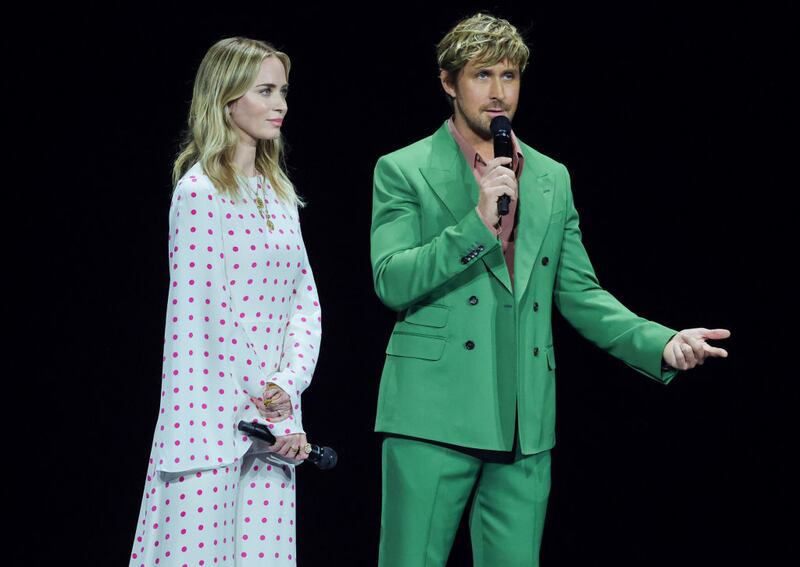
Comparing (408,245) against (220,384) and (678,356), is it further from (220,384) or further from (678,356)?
(678,356)

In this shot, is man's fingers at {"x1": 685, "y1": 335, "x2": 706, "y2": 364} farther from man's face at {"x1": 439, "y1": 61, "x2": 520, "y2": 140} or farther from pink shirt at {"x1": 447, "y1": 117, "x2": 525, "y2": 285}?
man's face at {"x1": 439, "y1": 61, "x2": 520, "y2": 140}

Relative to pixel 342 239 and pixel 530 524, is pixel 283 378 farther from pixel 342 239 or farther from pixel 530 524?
pixel 342 239

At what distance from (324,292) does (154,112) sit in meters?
0.75

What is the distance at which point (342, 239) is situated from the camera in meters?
3.99

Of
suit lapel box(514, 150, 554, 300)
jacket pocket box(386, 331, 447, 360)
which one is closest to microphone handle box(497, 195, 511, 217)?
suit lapel box(514, 150, 554, 300)

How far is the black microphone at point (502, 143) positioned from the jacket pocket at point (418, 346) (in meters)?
0.37

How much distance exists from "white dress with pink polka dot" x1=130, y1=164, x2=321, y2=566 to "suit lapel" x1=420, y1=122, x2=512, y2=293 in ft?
1.17

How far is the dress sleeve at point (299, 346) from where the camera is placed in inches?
109

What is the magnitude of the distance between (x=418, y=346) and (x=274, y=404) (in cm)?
37

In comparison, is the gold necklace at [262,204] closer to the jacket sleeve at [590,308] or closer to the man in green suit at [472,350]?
the man in green suit at [472,350]

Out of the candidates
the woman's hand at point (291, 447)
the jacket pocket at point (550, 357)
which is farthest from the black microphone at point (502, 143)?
the woman's hand at point (291, 447)

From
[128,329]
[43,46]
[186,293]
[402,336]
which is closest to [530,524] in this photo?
[402,336]

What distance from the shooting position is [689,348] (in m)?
2.88

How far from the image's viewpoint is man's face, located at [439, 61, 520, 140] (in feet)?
9.54
